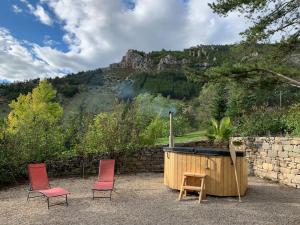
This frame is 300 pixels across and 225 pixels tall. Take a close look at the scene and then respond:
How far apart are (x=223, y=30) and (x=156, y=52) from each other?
194 feet

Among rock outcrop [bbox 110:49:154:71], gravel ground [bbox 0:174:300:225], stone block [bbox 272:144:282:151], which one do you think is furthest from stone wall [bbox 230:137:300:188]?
rock outcrop [bbox 110:49:154:71]

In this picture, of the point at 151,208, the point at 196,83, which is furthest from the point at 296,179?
the point at 151,208

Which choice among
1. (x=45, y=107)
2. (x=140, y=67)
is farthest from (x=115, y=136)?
(x=140, y=67)

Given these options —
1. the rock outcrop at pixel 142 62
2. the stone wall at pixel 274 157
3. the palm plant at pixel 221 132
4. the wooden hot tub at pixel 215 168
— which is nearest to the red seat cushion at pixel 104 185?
the wooden hot tub at pixel 215 168

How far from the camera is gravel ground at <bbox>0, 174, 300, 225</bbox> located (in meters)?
6.82

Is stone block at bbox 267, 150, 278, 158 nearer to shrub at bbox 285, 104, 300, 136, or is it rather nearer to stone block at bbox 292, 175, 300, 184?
stone block at bbox 292, 175, 300, 184

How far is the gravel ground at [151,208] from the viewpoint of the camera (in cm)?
682

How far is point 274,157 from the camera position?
37.9 feet

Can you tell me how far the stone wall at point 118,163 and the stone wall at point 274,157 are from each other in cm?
291

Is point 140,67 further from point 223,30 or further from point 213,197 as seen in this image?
point 213,197

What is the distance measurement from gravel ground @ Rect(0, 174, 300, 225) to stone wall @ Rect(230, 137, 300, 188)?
2.52 ft

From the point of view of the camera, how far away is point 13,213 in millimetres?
7355

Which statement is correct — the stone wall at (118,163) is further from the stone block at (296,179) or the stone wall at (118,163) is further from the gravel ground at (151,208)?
the stone block at (296,179)

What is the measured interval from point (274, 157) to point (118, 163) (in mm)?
5587
